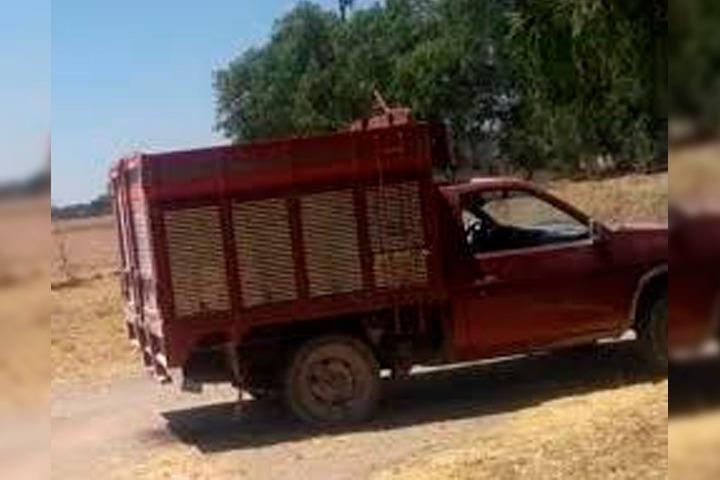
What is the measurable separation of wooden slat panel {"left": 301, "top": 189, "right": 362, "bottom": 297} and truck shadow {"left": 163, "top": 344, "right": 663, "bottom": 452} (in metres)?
0.94

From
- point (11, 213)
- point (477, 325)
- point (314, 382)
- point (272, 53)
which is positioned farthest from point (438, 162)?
point (272, 53)

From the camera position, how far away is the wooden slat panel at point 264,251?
799cm

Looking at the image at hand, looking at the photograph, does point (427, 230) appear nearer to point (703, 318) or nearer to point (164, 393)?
point (164, 393)

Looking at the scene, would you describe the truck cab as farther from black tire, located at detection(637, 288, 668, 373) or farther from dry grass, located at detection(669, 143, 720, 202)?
dry grass, located at detection(669, 143, 720, 202)

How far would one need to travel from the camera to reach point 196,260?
26.4 feet

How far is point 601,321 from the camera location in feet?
28.4

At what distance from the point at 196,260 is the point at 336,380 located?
3.98ft

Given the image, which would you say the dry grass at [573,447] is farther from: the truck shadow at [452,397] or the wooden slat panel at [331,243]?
the wooden slat panel at [331,243]

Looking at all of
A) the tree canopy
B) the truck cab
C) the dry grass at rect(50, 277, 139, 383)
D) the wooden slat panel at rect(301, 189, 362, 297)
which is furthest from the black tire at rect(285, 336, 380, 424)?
the tree canopy

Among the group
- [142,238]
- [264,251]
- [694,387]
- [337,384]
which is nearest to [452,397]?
[337,384]

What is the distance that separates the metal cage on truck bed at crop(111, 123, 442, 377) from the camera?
7.95m

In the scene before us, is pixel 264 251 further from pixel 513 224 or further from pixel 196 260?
pixel 513 224

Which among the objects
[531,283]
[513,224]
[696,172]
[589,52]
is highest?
[589,52]

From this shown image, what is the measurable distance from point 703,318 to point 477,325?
687 cm
